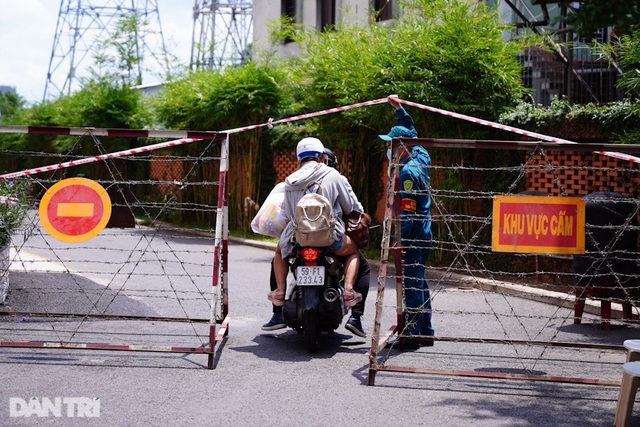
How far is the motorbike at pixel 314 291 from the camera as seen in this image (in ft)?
24.1

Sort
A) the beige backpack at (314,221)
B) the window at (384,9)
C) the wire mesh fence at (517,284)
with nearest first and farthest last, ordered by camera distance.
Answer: the wire mesh fence at (517,284) → the beige backpack at (314,221) → the window at (384,9)

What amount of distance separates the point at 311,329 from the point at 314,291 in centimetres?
32

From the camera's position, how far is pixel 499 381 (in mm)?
6633

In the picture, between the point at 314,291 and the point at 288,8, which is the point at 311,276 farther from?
the point at 288,8

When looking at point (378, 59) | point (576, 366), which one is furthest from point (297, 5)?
point (576, 366)

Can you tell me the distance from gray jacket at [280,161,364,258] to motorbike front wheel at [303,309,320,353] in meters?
0.59

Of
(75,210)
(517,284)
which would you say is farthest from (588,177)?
(75,210)

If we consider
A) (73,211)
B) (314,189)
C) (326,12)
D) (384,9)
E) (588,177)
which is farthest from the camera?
→ (326,12)

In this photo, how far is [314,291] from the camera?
24.2ft

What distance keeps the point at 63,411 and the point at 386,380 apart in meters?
2.37

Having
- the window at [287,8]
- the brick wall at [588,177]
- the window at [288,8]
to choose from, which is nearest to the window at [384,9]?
the window at [287,8]

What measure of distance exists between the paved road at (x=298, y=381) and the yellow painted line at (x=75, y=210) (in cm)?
115

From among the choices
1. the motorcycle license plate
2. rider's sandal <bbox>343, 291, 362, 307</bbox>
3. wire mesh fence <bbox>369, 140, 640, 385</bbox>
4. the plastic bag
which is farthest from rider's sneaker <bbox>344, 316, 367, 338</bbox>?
the plastic bag

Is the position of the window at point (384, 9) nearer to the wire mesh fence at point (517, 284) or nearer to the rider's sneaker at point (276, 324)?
the wire mesh fence at point (517, 284)
